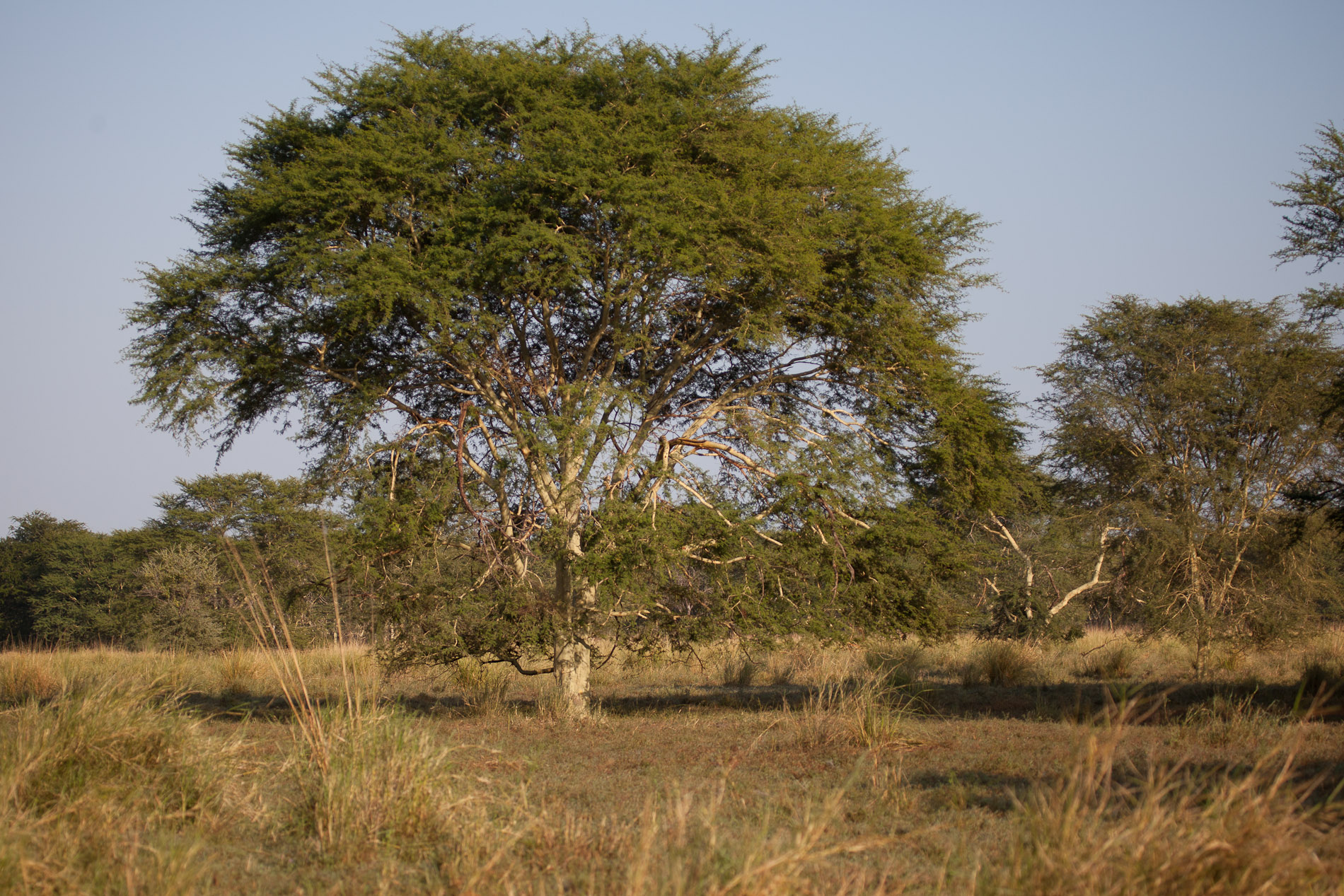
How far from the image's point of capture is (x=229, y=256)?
425 inches

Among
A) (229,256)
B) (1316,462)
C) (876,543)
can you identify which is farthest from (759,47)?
(1316,462)

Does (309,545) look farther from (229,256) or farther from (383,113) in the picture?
(383,113)

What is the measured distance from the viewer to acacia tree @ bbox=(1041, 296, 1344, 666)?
56.9 feet

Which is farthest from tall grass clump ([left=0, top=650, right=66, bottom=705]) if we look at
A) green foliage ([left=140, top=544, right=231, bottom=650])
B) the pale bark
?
the pale bark

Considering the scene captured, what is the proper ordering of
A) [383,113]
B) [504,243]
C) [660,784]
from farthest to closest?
[383,113] → [504,243] → [660,784]

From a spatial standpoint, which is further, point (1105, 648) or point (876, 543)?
point (1105, 648)

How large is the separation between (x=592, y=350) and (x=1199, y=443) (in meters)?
13.7

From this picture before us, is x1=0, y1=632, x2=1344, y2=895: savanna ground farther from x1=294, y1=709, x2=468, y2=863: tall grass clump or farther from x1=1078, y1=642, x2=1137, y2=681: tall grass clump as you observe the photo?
x1=1078, y1=642, x2=1137, y2=681: tall grass clump

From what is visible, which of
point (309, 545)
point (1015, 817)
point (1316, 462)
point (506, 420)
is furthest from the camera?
point (1316, 462)

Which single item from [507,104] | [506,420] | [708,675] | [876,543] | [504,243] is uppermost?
[507,104]

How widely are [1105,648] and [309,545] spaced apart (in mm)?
15130

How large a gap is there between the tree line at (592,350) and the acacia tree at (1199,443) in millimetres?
6384

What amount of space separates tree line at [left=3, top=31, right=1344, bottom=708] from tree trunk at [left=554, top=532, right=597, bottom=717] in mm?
48

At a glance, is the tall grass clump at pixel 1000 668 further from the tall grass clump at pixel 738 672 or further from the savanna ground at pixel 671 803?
the savanna ground at pixel 671 803
